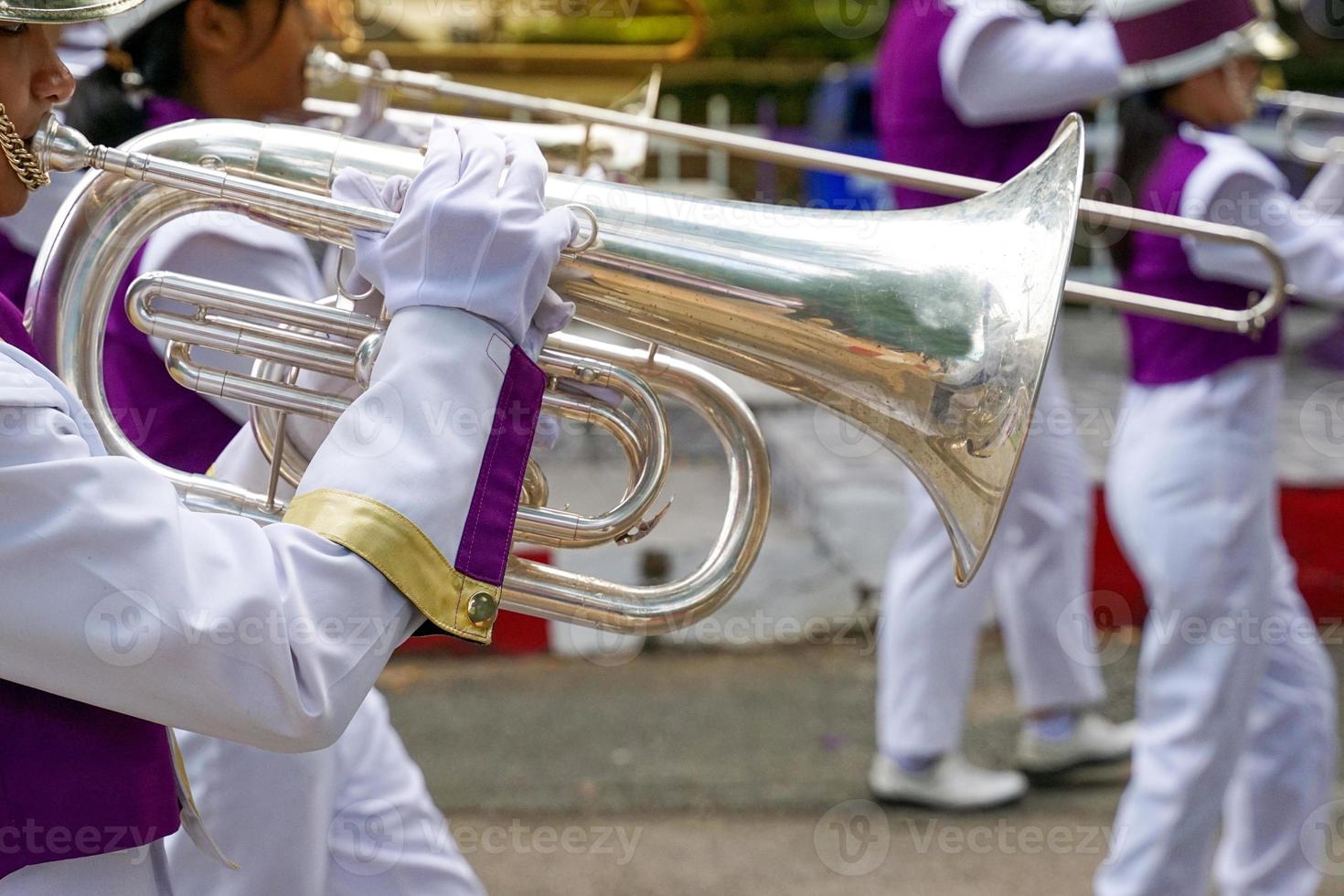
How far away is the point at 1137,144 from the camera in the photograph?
307cm

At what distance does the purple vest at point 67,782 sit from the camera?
1212 mm

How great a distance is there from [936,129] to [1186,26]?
23.1 inches

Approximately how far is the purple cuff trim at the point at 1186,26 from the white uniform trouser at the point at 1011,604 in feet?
2.22

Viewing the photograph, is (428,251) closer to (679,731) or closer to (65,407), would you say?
(65,407)

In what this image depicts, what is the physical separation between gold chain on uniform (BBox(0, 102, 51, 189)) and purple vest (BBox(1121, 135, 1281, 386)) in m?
2.10

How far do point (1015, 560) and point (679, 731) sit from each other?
3.00ft

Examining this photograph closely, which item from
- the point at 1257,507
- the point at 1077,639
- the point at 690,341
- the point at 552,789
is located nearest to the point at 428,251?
the point at 690,341

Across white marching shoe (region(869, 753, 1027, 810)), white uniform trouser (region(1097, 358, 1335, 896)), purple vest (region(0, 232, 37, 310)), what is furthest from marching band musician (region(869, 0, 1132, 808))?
purple vest (region(0, 232, 37, 310))

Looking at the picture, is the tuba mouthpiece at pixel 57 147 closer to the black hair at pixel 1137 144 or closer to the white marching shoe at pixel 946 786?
the black hair at pixel 1137 144

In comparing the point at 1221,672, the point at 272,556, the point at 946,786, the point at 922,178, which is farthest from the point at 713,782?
the point at 272,556

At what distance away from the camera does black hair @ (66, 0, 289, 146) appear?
2.13m

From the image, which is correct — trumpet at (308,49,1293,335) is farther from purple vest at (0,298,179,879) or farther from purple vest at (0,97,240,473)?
purple vest at (0,298,179,879)

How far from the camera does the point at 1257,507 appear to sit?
2.76 meters

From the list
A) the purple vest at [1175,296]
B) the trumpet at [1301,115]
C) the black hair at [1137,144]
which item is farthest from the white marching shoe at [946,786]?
the trumpet at [1301,115]
